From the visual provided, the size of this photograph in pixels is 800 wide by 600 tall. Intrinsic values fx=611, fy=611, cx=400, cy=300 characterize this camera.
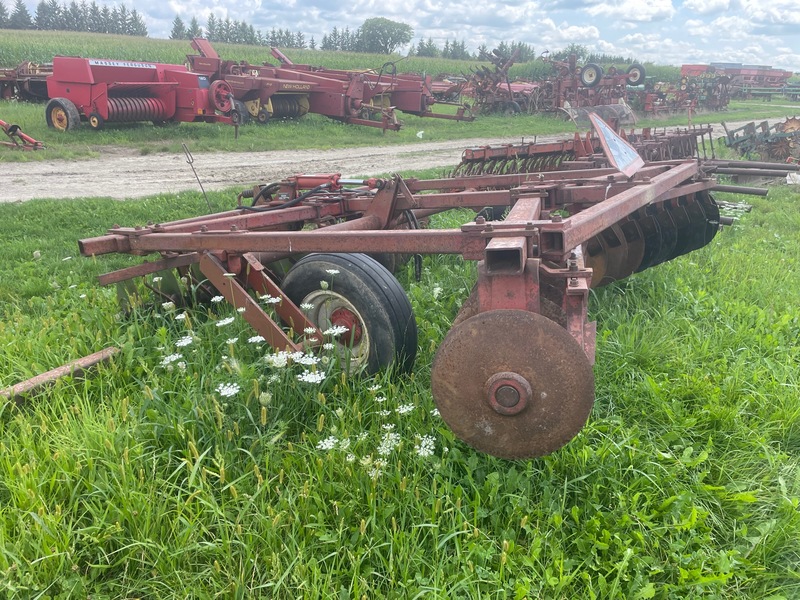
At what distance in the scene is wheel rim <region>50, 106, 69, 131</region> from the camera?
12.9 m

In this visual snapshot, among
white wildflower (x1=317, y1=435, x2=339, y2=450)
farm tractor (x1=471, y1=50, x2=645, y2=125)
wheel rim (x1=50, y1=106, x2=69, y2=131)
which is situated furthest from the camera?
farm tractor (x1=471, y1=50, x2=645, y2=125)

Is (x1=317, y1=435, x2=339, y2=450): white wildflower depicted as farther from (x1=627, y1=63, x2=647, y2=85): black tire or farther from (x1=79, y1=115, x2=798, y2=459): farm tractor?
(x1=627, y1=63, x2=647, y2=85): black tire

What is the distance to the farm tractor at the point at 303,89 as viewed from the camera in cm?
1538

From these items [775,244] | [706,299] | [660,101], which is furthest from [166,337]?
[660,101]

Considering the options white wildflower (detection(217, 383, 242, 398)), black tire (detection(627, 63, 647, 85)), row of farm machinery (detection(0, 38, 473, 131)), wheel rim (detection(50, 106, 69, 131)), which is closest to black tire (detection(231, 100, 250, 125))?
row of farm machinery (detection(0, 38, 473, 131))

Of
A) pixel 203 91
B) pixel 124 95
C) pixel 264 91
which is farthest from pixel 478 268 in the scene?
pixel 264 91

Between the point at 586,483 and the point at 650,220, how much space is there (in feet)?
10.0

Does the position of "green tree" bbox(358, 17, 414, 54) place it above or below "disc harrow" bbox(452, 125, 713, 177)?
above

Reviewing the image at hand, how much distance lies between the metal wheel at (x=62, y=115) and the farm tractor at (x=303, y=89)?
2989 mm

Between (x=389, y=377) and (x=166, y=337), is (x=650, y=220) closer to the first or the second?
(x=389, y=377)

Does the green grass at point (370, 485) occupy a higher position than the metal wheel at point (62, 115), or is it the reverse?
the metal wheel at point (62, 115)

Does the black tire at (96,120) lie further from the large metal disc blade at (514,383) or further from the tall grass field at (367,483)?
the large metal disc blade at (514,383)

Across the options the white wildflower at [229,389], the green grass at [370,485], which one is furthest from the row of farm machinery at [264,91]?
the white wildflower at [229,389]

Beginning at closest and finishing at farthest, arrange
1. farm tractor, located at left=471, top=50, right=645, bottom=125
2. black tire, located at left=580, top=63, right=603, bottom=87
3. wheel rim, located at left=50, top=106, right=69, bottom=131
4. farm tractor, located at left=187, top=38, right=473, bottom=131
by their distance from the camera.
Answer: wheel rim, located at left=50, top=106, right=69, bottom=131
farm tractor, located at left=187, top=38, right=473, bottom=131
black tire, located at left=580, top=63, right=603, bottom=87
farm tractor, located at left=471, top=50, right=645, bottom=125
